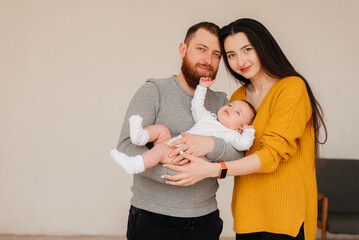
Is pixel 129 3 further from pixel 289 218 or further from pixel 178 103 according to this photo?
pixel 289 218

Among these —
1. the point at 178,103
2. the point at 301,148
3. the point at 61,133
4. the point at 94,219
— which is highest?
the point at 178,103

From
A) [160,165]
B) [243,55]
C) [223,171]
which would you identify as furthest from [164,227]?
[243,55]

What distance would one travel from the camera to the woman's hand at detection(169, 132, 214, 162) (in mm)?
1543

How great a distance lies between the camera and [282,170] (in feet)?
5.55

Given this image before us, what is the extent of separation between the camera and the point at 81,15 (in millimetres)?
3783

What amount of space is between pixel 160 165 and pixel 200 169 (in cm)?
20

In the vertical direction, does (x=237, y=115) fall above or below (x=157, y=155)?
above

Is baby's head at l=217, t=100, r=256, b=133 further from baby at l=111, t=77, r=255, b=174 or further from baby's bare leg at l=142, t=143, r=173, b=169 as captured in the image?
baby's bare leg at l=142, t=143, r=173, b=169

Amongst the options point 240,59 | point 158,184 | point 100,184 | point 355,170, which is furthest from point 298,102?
point 100,184

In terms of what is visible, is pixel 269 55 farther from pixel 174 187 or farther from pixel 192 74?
pixel 174 187

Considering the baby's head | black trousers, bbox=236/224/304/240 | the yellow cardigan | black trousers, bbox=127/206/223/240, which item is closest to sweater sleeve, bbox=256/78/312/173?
the yellow cardigan

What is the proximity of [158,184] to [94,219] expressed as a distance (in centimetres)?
247

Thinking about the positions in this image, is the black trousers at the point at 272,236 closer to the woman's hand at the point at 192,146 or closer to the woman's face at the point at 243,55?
the woman's hand at the point at 192,146

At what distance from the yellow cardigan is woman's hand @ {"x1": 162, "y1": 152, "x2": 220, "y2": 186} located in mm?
253
